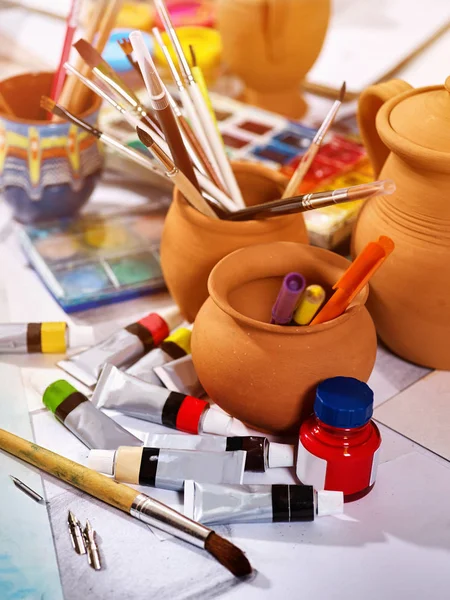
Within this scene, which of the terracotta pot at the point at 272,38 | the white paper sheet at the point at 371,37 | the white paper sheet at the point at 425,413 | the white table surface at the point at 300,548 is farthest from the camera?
the white paper sheet at the point at 371,37

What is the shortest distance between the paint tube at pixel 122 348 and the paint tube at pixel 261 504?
0.15 m

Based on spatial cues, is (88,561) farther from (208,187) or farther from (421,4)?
(421,4)

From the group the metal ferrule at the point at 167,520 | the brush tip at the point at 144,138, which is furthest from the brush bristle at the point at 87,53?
the metal ferrule at the point at 167,520

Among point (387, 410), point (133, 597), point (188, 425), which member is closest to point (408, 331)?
point (387, 410)

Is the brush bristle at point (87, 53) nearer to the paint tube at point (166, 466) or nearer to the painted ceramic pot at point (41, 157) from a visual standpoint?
the painted ceramic pot at point (41, 157)

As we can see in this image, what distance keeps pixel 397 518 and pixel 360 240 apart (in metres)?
0.21

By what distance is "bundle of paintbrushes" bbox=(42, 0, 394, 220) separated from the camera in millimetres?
→ 515

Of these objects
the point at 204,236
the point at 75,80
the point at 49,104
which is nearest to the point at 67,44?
the point at 75,80

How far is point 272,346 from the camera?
487mm

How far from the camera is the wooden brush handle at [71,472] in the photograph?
477 mm

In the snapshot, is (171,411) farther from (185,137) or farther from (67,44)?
(67,44)

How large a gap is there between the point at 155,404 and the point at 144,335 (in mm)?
85

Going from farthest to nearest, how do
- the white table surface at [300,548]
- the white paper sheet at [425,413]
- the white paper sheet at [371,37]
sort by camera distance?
1. the white paper sheet at [371,37]
2. the white paper sheet at [425,413]
3. the white table surface at [300,548]

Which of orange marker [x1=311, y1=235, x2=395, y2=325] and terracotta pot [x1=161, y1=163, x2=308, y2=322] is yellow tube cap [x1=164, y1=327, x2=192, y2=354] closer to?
terracotta pot [x1=161, y1=163, x2=308, y2=322]
